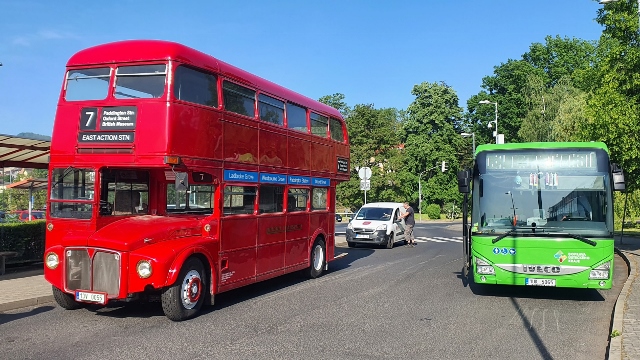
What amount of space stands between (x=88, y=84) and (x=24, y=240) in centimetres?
684

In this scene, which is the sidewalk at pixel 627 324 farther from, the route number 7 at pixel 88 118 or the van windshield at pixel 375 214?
the van windshield at pixel 375 214

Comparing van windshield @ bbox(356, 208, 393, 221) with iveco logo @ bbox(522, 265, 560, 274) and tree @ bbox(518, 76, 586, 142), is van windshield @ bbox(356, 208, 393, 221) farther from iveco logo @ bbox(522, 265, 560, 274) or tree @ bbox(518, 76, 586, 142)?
tree @ bbox(518, 76, 586, 142)

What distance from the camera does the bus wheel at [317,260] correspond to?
1405 centimetres

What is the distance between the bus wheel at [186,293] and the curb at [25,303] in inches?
110

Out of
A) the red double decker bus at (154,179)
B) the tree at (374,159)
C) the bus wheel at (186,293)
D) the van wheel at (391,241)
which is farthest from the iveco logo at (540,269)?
the tree at (374,159)

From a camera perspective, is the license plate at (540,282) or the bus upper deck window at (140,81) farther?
the license plate at (540,282)

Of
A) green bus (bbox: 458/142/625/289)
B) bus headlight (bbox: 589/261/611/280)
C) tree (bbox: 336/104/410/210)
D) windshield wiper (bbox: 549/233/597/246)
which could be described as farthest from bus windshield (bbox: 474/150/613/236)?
tree (bbox: 336/104/410/210)

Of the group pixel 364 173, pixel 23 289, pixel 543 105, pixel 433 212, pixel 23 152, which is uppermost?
pixel 543 105

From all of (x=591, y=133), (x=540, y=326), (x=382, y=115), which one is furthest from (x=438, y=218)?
(x=540, y=326)

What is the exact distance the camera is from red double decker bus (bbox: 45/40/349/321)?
8.59 metres

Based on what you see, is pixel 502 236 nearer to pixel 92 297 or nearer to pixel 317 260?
pixel 317 260

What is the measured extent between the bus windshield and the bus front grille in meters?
6.43

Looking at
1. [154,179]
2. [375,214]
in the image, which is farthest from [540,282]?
[375,214]

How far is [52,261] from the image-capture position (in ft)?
28.9
